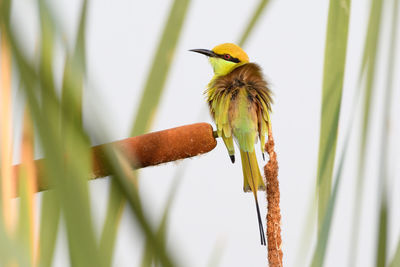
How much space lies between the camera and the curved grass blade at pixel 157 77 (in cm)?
86

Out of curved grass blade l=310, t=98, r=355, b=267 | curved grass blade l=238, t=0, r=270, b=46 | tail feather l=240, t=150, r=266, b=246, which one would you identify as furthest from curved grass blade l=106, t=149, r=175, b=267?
tail feather l=240, t=150, r=266, b=246

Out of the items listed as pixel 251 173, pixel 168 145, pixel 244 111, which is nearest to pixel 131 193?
pixel 168 145

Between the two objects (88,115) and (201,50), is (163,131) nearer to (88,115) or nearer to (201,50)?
(88,115)

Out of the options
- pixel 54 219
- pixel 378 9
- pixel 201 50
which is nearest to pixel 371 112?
pixel 378 9

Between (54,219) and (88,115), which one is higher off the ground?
(88,115)

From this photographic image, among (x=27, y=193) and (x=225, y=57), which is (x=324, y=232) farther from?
(x=225, y=57)

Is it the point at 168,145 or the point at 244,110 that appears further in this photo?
the point at 244,110

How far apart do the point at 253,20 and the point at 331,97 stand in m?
0.30

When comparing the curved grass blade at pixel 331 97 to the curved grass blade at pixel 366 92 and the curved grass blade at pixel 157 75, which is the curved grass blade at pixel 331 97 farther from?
the curved grass blade at pixel 157 75

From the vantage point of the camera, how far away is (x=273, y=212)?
0.97 m

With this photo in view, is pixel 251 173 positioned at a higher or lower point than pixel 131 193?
lower

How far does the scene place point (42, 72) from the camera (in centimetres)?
42

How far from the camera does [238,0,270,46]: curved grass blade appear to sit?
40.8 inches

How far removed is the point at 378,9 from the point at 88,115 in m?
0.58
